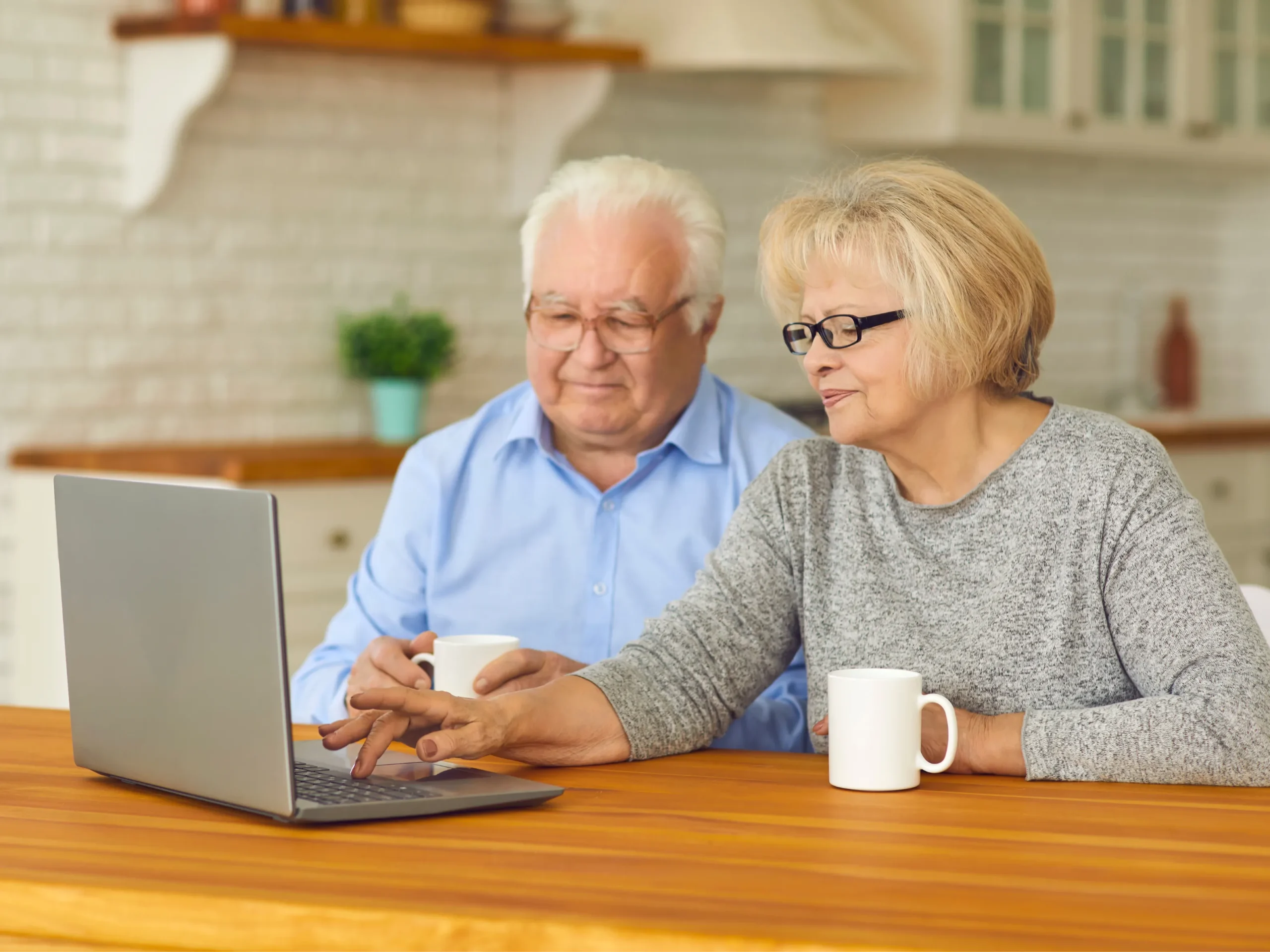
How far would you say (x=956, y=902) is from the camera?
1108 mm

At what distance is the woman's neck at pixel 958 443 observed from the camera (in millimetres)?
1743

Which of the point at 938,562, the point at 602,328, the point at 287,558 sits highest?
the point at 602,328

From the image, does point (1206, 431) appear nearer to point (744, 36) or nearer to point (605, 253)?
point (744, 36)

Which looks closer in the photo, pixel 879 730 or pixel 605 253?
pixel 879 730

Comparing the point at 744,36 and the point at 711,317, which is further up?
the point at 744,36

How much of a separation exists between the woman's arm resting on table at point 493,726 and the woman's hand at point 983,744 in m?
0.22

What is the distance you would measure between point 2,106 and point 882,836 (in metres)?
2.82

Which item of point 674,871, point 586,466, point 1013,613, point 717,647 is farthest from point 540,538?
point 674,871

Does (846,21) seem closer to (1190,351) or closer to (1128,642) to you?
(1190,351)

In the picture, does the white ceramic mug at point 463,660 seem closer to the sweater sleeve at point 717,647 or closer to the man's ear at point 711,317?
the sweater sleeve at point 717,647

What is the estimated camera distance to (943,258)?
167 cm

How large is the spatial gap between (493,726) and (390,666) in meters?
0.32

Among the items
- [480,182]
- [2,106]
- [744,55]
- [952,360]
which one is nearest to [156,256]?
[2,106]

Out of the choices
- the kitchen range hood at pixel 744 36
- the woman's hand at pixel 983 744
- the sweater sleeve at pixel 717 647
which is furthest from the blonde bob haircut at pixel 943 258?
the kitchen range hood at pixel 744 36
